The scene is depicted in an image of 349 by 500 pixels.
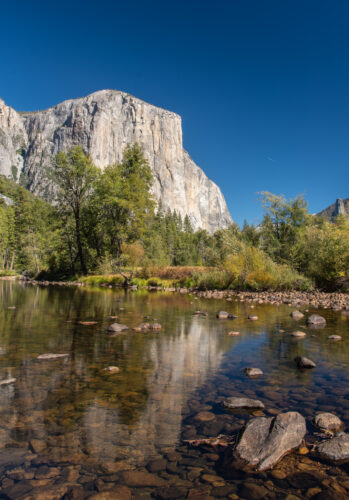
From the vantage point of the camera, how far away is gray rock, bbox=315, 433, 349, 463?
10.9ft

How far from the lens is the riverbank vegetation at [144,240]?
79.6 ft

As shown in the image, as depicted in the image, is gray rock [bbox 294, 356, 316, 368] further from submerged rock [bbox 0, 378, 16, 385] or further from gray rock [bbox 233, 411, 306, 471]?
submerged rock [bbox 0, 378, 16, 385]

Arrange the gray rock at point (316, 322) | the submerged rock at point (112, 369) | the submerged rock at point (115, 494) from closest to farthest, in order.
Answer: the submerged rock at point (115, 494) → the submerged rock at point (112, 369) → the gray rock at point (316, 322)

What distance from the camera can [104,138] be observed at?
150125mm

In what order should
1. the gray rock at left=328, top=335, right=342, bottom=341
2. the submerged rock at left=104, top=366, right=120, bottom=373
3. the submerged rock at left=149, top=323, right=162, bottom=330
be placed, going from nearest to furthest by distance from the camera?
1. the submerged rock at left=104, top=366, right=120, bottom=373
2. the gray rock at left=328, top=335, right=342, bottom=341
3. the submerged rock at left=149, top=323, right=162, bottom=330

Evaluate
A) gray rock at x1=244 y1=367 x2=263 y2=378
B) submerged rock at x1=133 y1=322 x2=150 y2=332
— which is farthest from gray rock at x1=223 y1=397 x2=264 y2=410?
submerged rock at x1=133 y1=322 x2=150 y2=332

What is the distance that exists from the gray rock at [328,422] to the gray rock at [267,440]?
39 cm

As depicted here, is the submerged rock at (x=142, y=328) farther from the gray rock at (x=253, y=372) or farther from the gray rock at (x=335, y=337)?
the gray rock at (x=335, y=337)

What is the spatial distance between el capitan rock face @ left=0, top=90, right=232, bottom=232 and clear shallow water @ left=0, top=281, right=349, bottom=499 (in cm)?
14005

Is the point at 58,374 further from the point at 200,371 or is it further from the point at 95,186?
the point at 95,186

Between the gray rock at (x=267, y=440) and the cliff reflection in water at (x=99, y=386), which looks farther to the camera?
the cliff reflection in water at (x=99, y=386)

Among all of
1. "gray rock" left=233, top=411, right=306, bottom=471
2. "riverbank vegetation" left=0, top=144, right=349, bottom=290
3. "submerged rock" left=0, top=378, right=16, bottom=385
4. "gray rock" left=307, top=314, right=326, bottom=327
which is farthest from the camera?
"riverbank vegetation" left=0, top=144, right=349, bottom=290

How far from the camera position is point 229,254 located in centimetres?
2645

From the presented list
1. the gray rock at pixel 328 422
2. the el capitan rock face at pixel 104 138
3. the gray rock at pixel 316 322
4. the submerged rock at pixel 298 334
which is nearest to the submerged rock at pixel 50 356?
the gray rock at pixel 328 422
